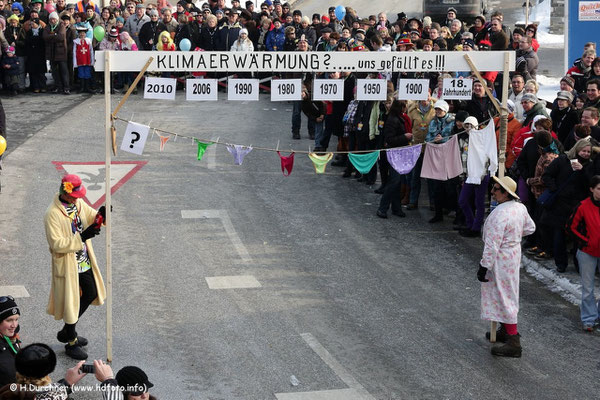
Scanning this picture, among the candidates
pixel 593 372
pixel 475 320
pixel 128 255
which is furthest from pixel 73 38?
pixel 593 372

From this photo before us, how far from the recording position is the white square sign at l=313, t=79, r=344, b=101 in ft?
40.9

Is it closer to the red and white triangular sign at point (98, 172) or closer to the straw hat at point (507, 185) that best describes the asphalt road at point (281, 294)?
the red and white triangular sign at point (98, 172)

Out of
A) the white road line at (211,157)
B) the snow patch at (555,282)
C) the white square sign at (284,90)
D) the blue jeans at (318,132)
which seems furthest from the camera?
the blue jeans at (318,132)

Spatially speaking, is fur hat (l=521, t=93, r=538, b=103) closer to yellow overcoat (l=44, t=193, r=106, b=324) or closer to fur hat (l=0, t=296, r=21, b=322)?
yellow overcoat (l=44, t=193, r=106, b=324)

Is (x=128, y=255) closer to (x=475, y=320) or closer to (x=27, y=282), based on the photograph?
(x=27, y=282)

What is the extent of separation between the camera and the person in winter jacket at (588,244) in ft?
36.7

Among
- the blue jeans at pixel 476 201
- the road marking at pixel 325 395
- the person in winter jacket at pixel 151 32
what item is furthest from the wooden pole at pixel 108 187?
the person in winter jacket at pixel 151 32

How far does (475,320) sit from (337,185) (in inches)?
247

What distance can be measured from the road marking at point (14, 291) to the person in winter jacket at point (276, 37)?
47.5ft

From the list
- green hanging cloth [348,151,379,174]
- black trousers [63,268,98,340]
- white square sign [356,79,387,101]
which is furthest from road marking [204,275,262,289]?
white square sign [356,79,387,101]

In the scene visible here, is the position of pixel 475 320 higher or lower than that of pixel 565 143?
lower

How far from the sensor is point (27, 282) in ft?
40.7

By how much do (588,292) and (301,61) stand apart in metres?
4.21

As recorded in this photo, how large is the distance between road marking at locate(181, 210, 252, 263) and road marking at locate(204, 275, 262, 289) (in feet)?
2.16
